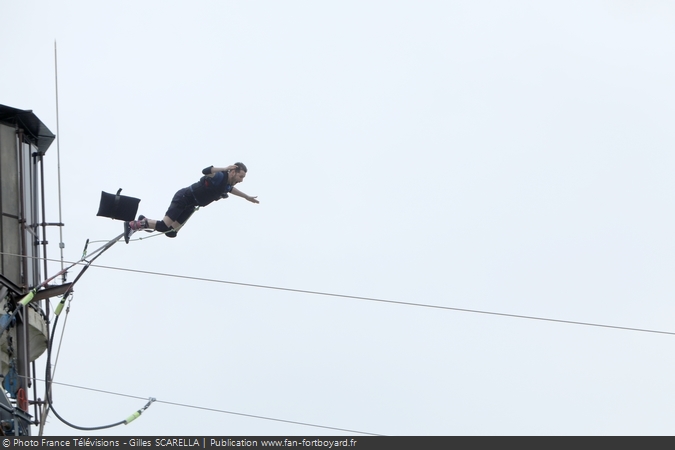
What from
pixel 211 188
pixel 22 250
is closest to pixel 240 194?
pixel 211 188

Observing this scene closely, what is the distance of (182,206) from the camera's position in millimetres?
18438

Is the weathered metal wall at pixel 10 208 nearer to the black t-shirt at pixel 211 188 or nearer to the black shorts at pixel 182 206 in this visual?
the black shorts at pixel 182 206

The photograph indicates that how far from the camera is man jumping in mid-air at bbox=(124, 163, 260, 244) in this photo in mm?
17938

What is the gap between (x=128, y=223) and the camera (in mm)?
18938

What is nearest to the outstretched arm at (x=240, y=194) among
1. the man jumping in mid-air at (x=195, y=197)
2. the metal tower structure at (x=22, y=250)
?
the man jumping in mid-air at (x=195, y=197)

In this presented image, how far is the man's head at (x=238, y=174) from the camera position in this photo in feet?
58.6

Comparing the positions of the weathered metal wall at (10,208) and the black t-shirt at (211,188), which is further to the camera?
the weathered metal wall at (10,208)

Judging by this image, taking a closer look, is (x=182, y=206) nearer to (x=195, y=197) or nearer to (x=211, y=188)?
(x=195, y=197)

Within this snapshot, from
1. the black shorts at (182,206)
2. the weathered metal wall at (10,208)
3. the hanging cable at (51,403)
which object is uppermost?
the weathered metal wall at (10,208)

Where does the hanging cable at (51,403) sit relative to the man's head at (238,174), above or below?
below

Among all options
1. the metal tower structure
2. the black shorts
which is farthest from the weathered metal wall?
the black shorts
